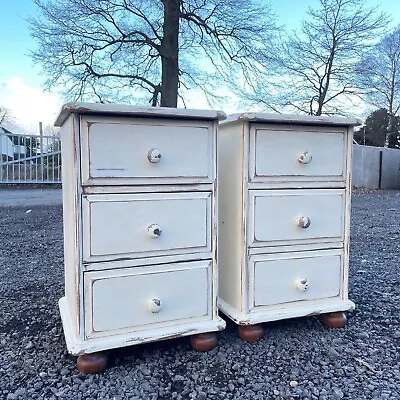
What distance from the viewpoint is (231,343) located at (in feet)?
4.00

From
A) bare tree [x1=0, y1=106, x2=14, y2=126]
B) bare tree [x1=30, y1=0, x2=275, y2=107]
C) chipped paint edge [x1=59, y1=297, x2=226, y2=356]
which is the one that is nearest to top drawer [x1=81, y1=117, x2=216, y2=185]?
chipped paint edge [x1=59, y1=297, x2=226, y2=356]

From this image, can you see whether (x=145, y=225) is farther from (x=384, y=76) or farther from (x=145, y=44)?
(x=384, y=76)

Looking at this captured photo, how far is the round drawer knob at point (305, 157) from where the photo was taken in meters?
1.22

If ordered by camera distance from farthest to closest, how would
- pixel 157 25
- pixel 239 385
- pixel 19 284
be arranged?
pixel 157 25 → pixel 19 284 → pixel 239 385

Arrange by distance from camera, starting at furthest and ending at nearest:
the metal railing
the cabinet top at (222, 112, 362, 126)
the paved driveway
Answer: the metal railing → the paved driveway → the cabinet top at (222, 112, 362, 126)

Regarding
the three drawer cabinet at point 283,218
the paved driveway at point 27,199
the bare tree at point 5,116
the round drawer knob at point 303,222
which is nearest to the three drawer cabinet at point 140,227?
the three drawer cabinet at point 283,218

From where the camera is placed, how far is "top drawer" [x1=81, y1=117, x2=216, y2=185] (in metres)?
1.01

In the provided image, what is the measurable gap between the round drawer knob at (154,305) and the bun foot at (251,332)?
30cm

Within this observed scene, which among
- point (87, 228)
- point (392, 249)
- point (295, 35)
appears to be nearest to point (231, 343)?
point (87, 228)

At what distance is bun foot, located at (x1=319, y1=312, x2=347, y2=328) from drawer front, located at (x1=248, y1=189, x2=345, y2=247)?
10.3 inches

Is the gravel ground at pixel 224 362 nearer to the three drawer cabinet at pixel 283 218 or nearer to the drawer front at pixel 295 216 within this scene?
the three drawer cabinet at pixel 283 218

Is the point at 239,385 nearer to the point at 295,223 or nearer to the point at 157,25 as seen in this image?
the point at 295,223

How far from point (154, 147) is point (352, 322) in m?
0.94

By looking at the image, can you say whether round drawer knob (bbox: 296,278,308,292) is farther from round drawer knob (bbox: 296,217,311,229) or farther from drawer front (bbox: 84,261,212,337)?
drawer front (bbox: 84,261,212,337)
